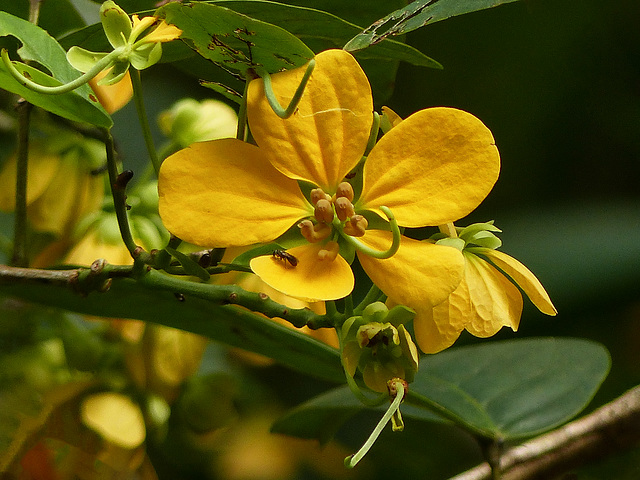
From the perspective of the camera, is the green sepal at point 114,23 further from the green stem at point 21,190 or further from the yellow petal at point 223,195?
the green stem at point 21,190

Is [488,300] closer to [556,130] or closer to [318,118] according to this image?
[318,118]

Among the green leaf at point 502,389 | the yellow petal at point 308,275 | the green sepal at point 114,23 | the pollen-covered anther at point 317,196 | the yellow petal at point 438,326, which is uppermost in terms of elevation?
the green sepal at point 114,23

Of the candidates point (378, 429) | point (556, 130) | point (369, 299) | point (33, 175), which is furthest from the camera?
point (556, 130)

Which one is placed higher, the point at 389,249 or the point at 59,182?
the point at 389,249

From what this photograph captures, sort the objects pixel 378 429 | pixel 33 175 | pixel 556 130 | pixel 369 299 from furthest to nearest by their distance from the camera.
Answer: pixel 556 130, pixel 33 175, pixel 369 299, pixel 378 429

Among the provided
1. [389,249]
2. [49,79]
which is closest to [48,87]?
[49,79]

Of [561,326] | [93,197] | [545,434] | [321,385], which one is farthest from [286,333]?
[561,326]

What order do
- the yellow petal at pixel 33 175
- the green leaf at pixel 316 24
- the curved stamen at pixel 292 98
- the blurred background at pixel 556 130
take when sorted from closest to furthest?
the curved stamen at pixel 292 98 < the green leaf at pixel 316 24 < the yellow petal at pixel 33 175 < the blurred background at pixel 556 130

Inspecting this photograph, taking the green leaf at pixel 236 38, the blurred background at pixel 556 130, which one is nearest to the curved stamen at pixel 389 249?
the green leaf at pixel 236 38
